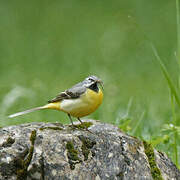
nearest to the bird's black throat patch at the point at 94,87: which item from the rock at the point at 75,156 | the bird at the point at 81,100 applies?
the bird at the point at 81,100

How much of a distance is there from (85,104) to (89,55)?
26.9 ft

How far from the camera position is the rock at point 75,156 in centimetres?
427

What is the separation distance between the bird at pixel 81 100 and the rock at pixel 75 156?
16.7 inches

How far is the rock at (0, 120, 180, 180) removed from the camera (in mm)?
4273

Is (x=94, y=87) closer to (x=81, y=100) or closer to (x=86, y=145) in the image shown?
(x=81, y=100)

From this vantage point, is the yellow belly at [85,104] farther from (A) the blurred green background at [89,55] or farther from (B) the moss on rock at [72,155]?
(A) the blurred green background at [89,55]

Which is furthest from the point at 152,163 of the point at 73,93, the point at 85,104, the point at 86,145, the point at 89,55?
the point at 89,55

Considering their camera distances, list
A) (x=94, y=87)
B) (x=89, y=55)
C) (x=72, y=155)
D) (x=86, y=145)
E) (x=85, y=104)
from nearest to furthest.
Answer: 1. (x=72, y=155)
2. (x=86, y=145)
3. (x=85, y=104)
4. (x=94, y=87)
5. (x=89, y=55)

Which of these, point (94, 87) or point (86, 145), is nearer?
point (86, 145)

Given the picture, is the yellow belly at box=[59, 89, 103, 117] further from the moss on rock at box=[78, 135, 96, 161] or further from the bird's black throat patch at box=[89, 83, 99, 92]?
the moss on rock at box=[78, 135, 96, 161]

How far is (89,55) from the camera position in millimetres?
13602

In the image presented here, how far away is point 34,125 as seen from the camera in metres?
4.98

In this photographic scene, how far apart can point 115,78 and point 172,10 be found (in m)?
7.22

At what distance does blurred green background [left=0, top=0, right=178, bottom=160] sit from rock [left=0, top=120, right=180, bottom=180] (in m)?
1.80
